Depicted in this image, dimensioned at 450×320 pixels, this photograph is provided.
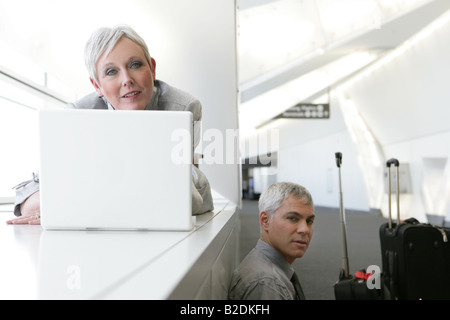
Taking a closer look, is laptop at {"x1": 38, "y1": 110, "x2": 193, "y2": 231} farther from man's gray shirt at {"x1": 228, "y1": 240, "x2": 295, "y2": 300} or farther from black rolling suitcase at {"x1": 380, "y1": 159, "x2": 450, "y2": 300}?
black rolling suitcase at {"x1": 380, "y1": 159, "x2": 450, "y2": 300}

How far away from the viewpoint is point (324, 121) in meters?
13.5

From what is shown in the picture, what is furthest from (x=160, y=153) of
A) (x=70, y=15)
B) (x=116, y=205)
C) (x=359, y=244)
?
(x=359, y=244)

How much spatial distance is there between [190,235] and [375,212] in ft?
40.9

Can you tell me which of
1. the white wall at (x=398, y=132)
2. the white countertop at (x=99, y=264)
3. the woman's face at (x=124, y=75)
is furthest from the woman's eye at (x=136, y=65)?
the white wall at (x=398, y=132)

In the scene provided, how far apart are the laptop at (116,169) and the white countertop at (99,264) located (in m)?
0.06

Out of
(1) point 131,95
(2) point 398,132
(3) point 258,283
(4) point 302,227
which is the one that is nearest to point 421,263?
(4) point 302,227

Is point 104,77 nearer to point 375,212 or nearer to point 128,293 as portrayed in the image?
point 128,293

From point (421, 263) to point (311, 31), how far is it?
159 inches

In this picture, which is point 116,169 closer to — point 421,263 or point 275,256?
point 275,256

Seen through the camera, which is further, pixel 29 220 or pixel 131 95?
pixel 131 95

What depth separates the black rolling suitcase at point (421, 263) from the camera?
2.92m

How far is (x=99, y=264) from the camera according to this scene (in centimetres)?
51

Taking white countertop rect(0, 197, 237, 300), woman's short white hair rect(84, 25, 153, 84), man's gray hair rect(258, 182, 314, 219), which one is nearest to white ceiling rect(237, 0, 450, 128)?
man's gray hair rect(258, 182, 314, 219)

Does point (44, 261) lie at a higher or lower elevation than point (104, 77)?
lower
